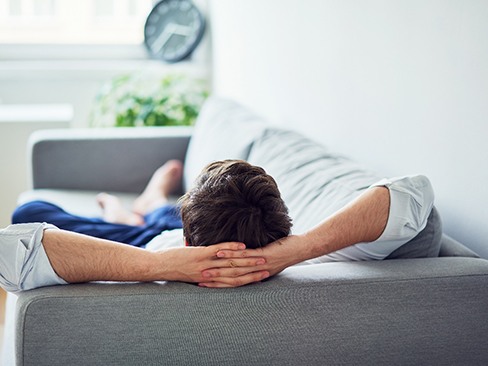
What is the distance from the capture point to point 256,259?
1.44 meters

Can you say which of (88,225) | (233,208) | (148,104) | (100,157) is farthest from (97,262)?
(148,104)

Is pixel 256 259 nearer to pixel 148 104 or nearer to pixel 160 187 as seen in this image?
pixel 160 187

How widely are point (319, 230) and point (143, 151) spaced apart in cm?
190

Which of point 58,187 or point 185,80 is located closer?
point 58,187

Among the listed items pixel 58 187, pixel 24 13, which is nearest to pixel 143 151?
pixel 58 187

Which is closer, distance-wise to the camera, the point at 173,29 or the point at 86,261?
the point at 86,261

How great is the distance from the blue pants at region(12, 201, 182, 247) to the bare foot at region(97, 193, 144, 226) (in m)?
0.27

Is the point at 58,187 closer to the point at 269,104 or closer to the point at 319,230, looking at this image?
the point at 269,104

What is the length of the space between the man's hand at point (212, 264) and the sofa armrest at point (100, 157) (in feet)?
6.19

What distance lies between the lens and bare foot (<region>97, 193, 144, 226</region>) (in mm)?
2779

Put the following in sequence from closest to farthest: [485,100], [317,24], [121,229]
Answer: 1. [485,100]
2. [121,229]
3. [317,24]

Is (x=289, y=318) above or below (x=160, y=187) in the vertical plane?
above

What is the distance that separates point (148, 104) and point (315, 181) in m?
2.19

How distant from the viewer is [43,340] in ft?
4.36
